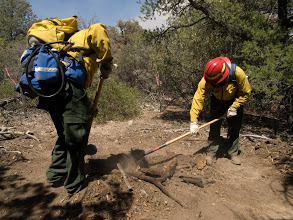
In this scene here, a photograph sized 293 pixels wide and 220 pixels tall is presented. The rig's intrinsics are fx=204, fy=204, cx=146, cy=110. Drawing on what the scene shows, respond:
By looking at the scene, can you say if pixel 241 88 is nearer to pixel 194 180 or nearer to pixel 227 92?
pixel 227 92

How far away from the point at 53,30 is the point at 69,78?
578 millimetres

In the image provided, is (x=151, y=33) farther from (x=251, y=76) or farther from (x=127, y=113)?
(x=251, y=76)

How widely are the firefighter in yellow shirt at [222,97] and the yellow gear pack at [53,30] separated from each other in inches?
78.0

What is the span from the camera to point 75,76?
226 cm

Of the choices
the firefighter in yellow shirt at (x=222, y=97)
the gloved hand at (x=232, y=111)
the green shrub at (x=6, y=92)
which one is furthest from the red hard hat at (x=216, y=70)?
the green shrub at (x=6, y=92)

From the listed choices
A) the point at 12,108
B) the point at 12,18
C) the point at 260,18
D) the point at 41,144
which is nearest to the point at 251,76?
the point at 260,18

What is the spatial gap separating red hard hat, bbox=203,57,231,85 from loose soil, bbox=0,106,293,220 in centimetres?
149

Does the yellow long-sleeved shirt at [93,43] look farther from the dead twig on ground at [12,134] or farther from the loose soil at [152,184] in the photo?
the dead twig on ground at [12,134]

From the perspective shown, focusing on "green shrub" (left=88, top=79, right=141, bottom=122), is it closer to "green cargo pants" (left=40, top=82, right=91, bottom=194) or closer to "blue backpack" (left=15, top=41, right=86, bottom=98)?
"green cargo pants" (left=40, top=82, right=91, bottom=194)

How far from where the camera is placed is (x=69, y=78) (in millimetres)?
2252

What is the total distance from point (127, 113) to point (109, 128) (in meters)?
1.46

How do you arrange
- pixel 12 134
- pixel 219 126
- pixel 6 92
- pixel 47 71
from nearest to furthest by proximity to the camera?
1. pixel 47 71
2. pixel 219 126
3. pixel 12 134
4. pixel 6 92

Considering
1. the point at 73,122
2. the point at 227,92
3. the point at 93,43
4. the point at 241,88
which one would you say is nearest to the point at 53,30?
the point at 93,43

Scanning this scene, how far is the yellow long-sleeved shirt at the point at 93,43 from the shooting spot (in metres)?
2.29
